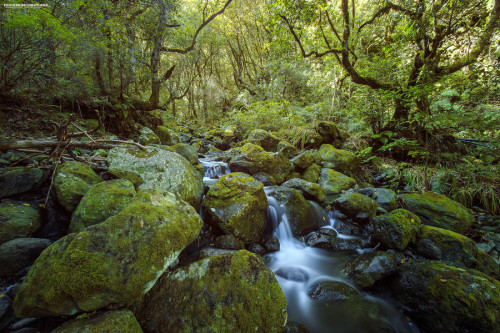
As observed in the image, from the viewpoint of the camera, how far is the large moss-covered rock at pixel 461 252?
3230mm

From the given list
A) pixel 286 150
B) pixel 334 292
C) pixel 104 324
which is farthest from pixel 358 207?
pixel 104 324

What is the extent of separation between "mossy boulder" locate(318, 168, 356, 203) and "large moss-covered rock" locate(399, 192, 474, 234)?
177 centimetres

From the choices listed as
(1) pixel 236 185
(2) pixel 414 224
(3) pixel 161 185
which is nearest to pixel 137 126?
(3) pixel 161 185

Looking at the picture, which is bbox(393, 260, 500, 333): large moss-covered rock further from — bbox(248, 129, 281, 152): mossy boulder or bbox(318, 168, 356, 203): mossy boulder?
bbox(248, 129, 281, 152): mossy boulder

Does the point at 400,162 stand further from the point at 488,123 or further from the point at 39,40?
the point at 39,40

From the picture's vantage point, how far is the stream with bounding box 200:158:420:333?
2.70m

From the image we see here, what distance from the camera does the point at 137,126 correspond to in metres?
7.93

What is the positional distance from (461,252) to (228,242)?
4044 millimetres

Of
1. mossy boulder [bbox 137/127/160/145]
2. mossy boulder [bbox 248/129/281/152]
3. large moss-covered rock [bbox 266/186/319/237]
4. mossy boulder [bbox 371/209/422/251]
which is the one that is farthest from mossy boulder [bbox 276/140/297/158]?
mossy boulder [bbox 137/127/160/145]

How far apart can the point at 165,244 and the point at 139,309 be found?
0.64 metres

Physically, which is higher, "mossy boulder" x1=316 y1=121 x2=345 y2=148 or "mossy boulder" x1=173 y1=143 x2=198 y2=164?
"mossy boulder" x1=316 y1=121 x2=345 y2=148

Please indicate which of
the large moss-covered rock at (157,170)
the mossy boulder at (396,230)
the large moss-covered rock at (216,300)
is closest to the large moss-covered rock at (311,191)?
the mossy boulder at (396,230)

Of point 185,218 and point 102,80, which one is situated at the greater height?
point 102,80

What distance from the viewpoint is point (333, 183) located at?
666cm
